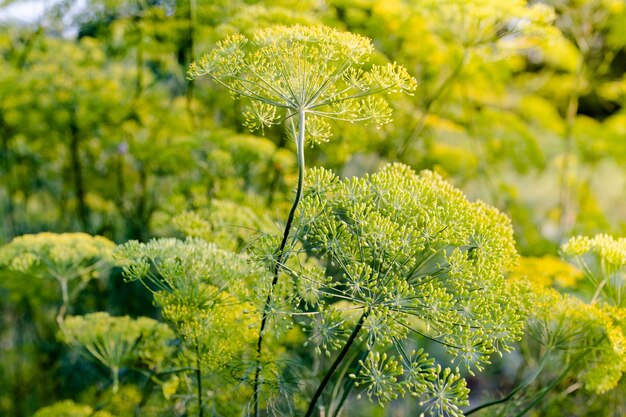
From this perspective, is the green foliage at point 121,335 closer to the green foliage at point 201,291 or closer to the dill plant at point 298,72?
the green foliage at point 201,291

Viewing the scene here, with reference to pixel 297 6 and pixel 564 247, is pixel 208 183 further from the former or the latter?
pixel 564 247

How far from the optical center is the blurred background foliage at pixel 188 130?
283 centimetres

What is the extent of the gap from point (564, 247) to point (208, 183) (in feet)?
5.52

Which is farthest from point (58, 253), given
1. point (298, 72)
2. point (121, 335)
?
point (298, 72)

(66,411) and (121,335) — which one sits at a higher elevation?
(121,335)

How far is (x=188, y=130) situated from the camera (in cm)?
376

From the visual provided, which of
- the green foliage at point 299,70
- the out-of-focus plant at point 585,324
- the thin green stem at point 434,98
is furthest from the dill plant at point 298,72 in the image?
the thin green stem at point 434,98

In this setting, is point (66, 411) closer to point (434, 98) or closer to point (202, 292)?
point (202, 292)

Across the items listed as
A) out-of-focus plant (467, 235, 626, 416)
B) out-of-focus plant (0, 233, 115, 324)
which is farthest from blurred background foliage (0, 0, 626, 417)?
out-of-focus plant (467, 235, 626, 416)

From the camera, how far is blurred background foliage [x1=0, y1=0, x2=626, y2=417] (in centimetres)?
283

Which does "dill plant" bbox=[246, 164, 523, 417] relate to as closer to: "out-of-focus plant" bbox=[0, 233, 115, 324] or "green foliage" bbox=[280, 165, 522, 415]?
"green foliage" bbox=[280, 165, 522, 415]

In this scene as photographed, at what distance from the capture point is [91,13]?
3328 mm

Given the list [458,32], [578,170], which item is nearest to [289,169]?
[458,32]

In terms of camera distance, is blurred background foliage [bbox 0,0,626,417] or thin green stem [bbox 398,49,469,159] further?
thin green stem [bbox 398,49,469,159]
